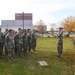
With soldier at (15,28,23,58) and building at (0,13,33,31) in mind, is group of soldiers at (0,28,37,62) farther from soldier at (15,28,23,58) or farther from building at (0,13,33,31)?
building at (0,13,33,31)

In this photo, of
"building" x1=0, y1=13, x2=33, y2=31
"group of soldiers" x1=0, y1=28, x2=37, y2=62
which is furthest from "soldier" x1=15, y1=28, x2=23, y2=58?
"building" x1=0, y1=13, x2=33, y2=31

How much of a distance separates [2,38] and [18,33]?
1.25 meters

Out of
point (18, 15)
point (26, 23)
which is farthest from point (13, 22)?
point (18, 15)

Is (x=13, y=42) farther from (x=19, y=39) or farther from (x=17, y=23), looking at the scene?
(x=17, y=23)

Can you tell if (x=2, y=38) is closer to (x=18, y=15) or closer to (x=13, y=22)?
(x=13, y=22)

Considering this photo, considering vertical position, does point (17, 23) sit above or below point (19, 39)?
below

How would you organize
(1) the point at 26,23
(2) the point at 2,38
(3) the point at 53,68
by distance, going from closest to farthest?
(3) the point at 53,68
(2) the point at 2,38
(1) the point at 26,23

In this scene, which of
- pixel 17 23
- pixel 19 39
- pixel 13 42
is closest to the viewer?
pixel 13 42

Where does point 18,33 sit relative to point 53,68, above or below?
above

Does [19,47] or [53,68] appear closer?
[53,68]

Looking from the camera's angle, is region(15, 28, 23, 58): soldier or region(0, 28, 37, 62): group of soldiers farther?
region(15, 28, 23, 58): soldier

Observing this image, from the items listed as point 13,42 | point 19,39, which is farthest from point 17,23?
point 13,42

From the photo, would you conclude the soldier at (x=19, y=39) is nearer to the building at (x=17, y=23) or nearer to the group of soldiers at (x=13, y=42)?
the group of soldiers at (x=13, y=42)

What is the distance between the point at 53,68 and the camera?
16.2 m
